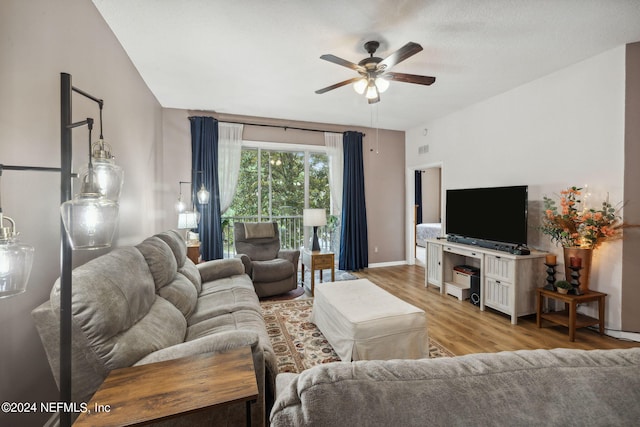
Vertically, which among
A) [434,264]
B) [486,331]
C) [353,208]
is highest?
[353,208]

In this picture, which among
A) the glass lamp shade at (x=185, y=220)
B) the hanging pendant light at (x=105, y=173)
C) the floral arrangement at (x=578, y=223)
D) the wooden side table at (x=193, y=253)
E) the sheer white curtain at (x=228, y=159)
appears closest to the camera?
the hanging pendant light at (x=105, y=173)

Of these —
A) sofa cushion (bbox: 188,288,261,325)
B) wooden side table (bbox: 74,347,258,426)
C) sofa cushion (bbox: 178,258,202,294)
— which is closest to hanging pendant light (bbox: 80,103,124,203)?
wooden side table (bbox: 74,347,258,426)

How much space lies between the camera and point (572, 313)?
2621 millimetres

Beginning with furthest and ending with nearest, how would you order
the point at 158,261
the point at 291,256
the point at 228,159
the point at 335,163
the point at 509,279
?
the point at 335,163
the point at 228,159
the point at 291,256
the point at 509,279
the point at 158,261

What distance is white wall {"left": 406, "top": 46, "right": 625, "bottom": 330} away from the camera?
2709mm

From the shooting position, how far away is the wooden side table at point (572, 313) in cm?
→ 262

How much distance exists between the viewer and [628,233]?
8.68 ft

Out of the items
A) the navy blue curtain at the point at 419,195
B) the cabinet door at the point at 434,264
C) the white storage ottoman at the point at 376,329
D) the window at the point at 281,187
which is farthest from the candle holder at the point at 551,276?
the navy blue curtain at the point at 419,195

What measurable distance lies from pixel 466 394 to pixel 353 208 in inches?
190

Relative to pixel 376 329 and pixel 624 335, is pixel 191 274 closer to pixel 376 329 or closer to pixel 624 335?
pixel 376 329

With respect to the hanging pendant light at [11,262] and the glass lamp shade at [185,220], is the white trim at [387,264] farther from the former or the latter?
the hanging pendant light at [11,262]

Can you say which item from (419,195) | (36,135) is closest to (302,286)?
(36,135)

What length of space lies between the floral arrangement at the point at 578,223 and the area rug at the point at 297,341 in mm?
1780

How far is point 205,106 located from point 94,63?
2.32 meters
